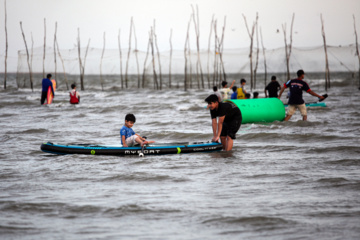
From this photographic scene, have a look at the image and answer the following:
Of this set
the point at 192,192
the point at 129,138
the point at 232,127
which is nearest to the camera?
the point at 192,192

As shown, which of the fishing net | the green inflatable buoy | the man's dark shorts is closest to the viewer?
the man's dark shorts

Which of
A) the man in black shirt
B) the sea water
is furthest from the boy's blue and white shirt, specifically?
the man in black shirt

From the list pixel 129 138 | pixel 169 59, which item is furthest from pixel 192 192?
pixel 169 59

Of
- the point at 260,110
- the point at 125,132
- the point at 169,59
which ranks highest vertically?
the point at 169,59

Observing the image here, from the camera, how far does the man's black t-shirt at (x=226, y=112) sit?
8258 mm

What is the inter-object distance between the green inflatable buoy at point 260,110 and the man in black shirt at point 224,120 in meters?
4.68

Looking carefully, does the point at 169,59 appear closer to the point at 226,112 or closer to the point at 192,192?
the point at 226,112

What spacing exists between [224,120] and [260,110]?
5.14 meters

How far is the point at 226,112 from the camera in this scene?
332 inches

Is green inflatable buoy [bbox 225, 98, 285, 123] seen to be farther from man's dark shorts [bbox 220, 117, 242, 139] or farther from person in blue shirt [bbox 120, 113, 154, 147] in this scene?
person in blue shirt [bbox 120, 113, 154, 147]

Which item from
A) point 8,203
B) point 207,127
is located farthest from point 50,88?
point 8,203

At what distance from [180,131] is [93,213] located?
295 inches

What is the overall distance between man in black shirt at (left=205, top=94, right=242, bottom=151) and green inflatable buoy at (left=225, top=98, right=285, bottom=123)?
4.68m

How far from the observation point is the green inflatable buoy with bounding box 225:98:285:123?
13.5 m
